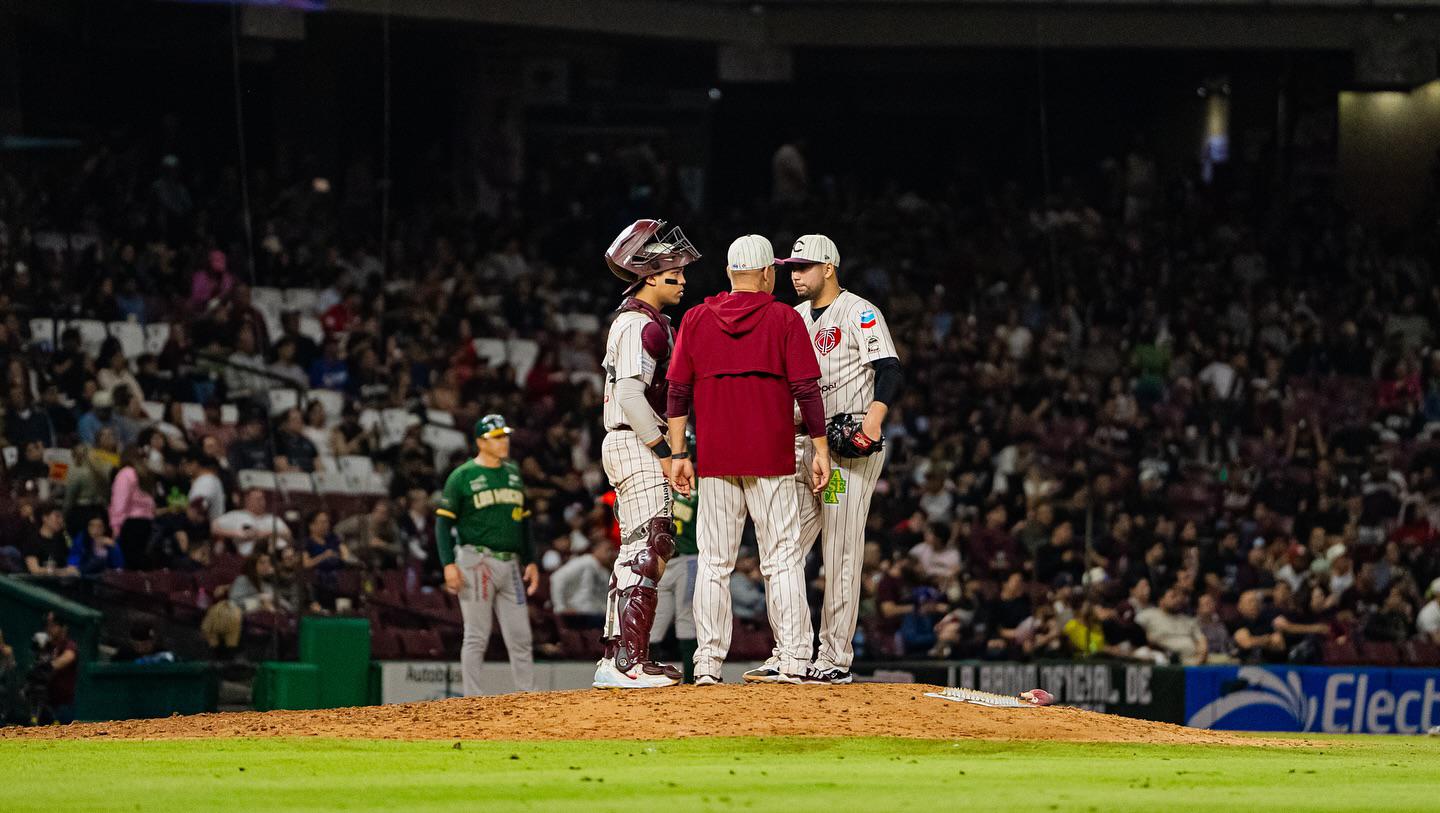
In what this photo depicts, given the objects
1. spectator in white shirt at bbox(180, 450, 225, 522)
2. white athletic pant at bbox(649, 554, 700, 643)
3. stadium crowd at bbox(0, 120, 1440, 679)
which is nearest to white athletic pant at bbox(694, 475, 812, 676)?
white athletic pant at bbox(649, 554, 700, 643)

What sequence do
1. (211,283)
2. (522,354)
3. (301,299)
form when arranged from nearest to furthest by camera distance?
(211,283)
(301,299)
(522,354)

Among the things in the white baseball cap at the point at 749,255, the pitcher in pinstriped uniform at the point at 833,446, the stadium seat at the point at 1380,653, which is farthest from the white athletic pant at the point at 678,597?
the stadium seat at the point at 1380,653

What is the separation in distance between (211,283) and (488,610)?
374 inches

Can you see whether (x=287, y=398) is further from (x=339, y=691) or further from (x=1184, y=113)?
(x=1184, y=113)

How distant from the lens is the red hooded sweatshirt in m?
9.90

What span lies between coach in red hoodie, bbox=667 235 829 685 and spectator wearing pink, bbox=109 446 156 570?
282 inches

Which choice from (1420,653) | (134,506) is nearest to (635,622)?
(134,506)

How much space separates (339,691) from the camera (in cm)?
1424

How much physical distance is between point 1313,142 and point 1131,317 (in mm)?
5028

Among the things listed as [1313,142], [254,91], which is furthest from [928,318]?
[254,91]

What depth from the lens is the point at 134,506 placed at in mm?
16672

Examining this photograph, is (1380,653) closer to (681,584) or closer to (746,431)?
(681,584)

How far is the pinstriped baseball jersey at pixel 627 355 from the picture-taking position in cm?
1015

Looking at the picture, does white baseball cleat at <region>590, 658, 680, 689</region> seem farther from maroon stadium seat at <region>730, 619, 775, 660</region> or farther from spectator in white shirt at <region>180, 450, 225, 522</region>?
spectator in white shirt at <region>180, 450, 225, 522</region>
